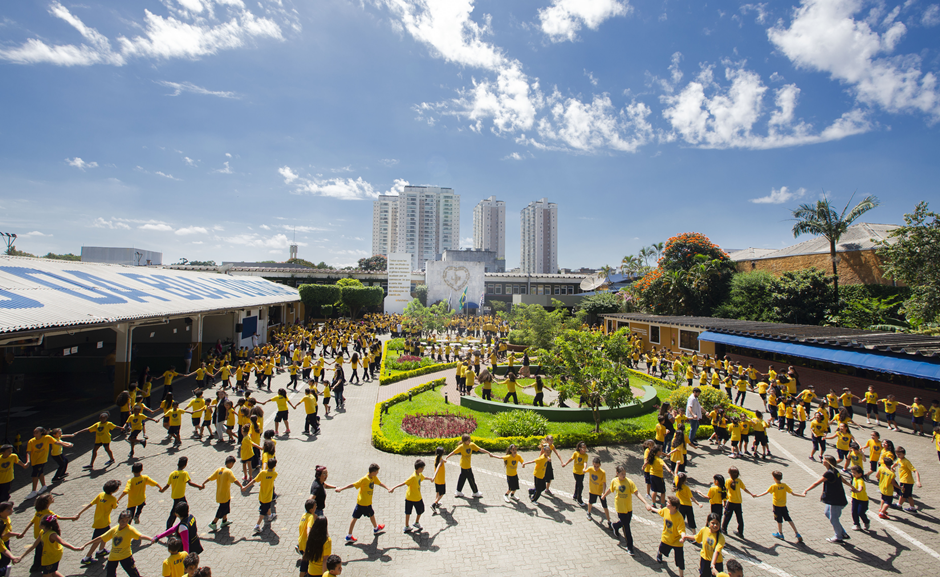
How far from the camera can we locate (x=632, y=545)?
17.9ft

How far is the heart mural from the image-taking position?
44312 millimetres

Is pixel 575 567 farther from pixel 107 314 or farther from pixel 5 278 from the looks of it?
pixel 5 278

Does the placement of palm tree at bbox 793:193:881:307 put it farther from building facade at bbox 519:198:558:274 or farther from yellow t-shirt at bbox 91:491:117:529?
building facade at bbox 519:198:558:274

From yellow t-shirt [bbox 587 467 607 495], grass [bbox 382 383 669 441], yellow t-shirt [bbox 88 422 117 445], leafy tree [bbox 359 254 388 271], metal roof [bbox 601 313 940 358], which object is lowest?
grass [bbox 382 383 669 441]

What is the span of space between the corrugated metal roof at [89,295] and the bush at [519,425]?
9.61 metres

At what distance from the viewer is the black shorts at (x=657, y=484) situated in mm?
6507

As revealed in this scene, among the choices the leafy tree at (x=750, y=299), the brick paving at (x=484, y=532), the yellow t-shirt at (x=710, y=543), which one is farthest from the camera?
the leafy tree at (x=750, y=299)

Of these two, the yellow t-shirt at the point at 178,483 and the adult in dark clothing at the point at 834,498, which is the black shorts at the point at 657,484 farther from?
the yellow t-shirt at the point at 178,483

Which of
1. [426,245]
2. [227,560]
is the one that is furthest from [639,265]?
[426,245]

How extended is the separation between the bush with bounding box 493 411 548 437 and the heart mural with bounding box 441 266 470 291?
1357 inches

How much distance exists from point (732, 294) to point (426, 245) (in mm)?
81481

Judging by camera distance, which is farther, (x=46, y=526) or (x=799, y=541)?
(x=799, y=541)

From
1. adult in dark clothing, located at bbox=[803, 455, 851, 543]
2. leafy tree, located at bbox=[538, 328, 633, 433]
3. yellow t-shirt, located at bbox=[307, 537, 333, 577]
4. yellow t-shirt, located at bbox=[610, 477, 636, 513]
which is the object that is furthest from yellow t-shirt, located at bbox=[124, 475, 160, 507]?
adult in dark clothing, located at bbox=[803, 455, 851, 543]

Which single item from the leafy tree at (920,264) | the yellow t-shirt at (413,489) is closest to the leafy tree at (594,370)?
the yellow t-shirt at (413,489)
